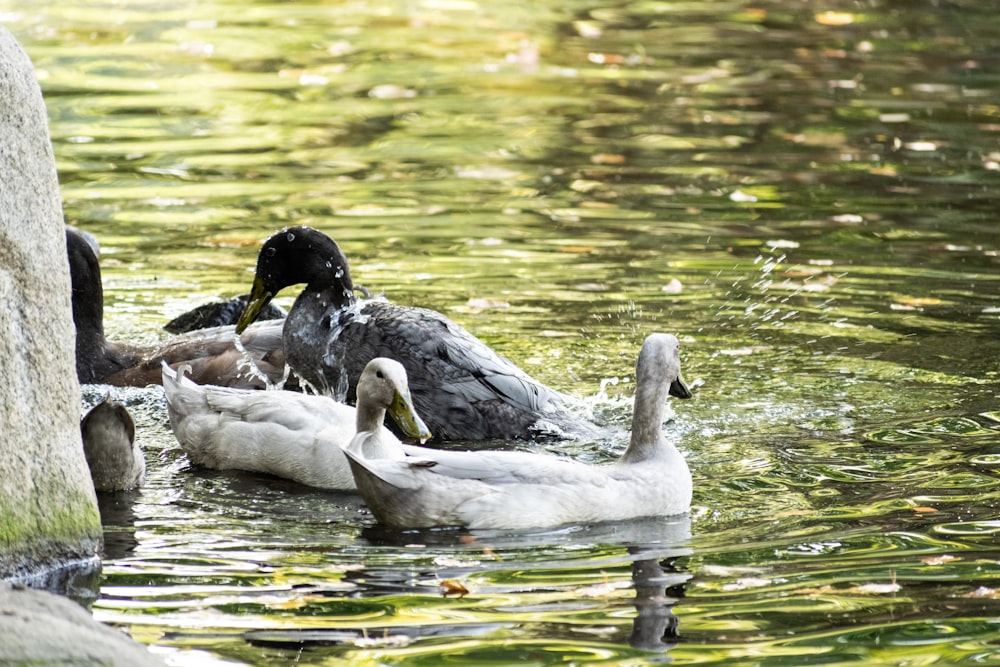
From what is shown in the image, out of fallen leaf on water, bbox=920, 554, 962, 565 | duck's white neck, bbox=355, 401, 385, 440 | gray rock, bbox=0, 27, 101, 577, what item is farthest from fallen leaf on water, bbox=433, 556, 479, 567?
fallen leaf on water, bbox=920, 554, 962, 565

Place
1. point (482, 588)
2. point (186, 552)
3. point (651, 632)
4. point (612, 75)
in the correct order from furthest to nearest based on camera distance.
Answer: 1. point (612, 75)
2. point (186, 552)
3. point (482, 588)
4. point (651, 632)

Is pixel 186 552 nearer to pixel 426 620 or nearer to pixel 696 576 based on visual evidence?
pixel 426 620

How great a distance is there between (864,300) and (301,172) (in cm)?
597

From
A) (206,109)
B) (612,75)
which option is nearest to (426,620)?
(206,109)

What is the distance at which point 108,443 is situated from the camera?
7371 millimetres

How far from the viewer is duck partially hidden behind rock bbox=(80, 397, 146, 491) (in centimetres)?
733

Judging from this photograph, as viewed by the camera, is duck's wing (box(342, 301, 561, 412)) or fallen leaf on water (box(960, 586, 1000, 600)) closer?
fallen leaf on water (box(960, 586, 1000, 600))

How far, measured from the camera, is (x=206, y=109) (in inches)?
686

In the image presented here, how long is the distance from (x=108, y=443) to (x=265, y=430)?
0.87 meters

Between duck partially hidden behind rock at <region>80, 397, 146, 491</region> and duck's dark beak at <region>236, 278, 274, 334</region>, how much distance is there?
220cm

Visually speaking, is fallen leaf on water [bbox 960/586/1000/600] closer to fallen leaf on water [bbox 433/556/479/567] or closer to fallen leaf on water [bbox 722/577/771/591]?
fallen leaf on water [bbox 722/577/771/591]

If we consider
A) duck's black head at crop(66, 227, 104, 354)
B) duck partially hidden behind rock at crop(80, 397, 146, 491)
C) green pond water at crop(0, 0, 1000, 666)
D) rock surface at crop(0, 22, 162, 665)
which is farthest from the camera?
duck's black head at crop(66, 227, 104, 354)

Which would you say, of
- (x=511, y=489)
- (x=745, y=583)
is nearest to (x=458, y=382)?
(x=511, y=489)

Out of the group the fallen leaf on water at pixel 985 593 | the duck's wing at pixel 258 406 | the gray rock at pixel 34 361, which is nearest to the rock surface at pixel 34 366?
the gray rock at pixel 34 361
